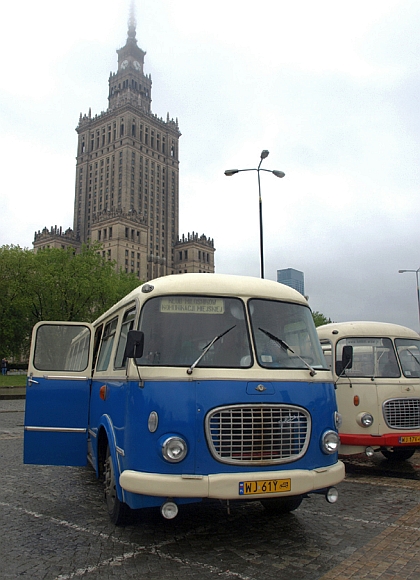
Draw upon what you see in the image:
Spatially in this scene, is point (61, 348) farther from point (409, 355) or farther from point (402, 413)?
point (409, 355)

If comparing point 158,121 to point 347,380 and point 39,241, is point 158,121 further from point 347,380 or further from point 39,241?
point 347,380

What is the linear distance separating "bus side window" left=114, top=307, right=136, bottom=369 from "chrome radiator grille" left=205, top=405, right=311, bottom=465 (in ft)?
4.44

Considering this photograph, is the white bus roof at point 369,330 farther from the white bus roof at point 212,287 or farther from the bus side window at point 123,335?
the bus side window at point 123,335

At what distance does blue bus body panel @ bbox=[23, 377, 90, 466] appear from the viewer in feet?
23.1

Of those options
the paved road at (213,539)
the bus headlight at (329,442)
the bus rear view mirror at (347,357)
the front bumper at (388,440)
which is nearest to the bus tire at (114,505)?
the paved road at (213,539)

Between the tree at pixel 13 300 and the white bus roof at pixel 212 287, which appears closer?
the white bus roof at pixel 212 287


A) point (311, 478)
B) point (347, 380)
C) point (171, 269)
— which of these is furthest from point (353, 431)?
point (171, 269)

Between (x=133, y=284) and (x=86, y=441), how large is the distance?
56894 mm

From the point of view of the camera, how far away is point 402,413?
875cm

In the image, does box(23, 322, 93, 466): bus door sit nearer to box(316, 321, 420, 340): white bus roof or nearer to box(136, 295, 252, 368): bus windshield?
box(136, 295, 252, 368): bus windshield

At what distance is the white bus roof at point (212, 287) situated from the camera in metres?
5.54

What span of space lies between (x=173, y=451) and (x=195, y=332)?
4.04 ft

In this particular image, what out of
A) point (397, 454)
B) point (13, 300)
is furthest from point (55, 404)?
point (13, 300)

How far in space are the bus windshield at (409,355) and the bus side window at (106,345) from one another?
5.40 metres
